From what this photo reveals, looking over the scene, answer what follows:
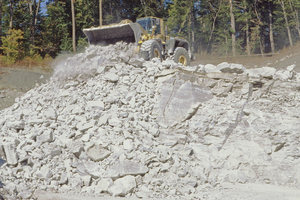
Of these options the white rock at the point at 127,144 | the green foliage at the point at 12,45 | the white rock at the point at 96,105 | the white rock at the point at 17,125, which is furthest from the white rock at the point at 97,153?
the green foliage at the point at 12,45

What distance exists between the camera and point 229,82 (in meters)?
8.20

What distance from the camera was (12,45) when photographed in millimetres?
18484

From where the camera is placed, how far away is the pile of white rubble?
5543 millimetres

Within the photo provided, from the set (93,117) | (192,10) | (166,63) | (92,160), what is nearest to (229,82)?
(166,63)

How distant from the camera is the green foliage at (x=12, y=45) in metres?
18.2

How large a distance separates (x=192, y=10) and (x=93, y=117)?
930 inches

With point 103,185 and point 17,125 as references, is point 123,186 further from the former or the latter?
point 17,125

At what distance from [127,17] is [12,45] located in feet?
39.4

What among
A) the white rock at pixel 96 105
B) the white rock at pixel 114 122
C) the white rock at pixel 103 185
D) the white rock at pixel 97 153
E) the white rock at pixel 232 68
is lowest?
the white rock at pixel 103 185

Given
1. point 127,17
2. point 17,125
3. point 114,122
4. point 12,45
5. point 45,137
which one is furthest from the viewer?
point 127,17

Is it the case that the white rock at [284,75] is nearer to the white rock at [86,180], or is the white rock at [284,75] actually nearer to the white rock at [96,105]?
the white rock at [96,105]

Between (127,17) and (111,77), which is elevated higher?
(127,17)

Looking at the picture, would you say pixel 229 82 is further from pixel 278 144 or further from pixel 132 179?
pixel 132 179

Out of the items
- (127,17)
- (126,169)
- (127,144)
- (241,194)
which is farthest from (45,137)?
(127,17)
